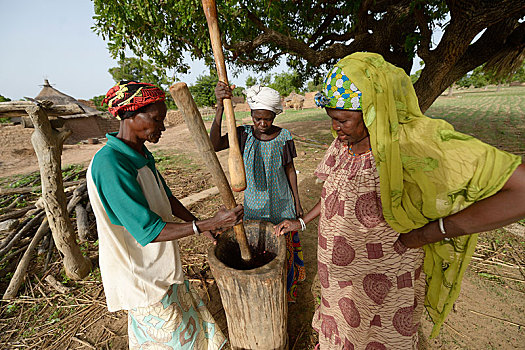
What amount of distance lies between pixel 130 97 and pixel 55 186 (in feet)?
7.67

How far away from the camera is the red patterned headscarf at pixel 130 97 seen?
1.15m

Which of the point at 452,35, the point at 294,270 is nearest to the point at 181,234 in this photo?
the point at 294,270

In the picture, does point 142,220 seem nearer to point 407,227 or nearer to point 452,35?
point 407,227

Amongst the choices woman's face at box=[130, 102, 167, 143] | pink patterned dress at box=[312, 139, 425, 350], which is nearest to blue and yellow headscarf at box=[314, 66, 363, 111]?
pink patterned dress at box=[312, 139, 425, 350]

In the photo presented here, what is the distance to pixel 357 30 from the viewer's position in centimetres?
541

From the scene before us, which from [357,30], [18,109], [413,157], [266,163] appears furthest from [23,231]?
[357,30]

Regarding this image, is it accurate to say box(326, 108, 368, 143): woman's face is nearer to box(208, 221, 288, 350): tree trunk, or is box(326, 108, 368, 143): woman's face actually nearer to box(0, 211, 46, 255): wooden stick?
box(208, 221, 288, 350): tree trunk

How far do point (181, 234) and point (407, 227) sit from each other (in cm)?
122

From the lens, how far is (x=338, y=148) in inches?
61.9

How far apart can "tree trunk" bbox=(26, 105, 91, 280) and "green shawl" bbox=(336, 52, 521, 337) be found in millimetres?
3126

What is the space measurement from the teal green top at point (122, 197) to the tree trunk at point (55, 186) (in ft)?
6.79

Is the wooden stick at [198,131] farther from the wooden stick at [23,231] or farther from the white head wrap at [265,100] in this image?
the wooden stick at [23,231]

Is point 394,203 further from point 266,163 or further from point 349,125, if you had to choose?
point 266,163

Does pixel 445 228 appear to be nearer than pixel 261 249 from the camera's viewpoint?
Yes
